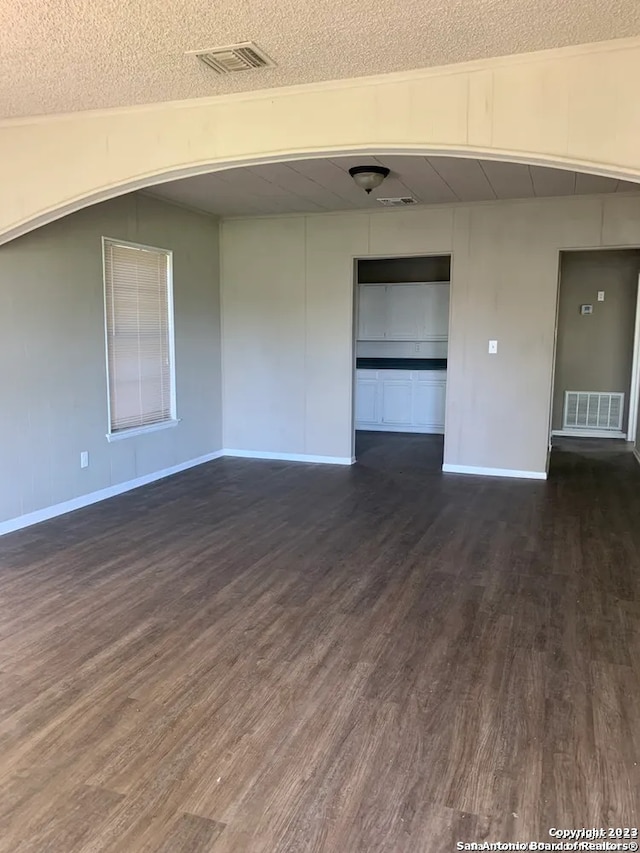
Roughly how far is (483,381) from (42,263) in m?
3.93

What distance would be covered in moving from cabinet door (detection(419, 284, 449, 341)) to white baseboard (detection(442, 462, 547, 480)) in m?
2.71

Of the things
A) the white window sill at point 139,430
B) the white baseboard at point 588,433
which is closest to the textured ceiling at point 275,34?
the white window sill at point 139,430

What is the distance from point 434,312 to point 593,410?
247cm

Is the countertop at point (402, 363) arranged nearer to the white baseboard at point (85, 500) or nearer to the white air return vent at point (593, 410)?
the white air return vent at point (593, 410)

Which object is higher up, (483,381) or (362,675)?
(483,381)

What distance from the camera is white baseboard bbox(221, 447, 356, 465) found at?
6.59 meters

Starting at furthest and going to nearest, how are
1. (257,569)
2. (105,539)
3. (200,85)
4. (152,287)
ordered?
(152,287) < (105,539) < (257,569) < (200,85)

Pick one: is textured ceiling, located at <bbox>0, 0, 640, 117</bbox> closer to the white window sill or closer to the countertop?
the white window sill

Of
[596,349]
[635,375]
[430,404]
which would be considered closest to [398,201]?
[430,404]

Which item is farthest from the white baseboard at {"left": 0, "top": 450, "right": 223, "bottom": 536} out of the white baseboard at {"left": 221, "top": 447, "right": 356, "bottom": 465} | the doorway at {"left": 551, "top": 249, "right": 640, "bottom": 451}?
the doorway at {"left": 551, "top": 249, "right": 640, "bottom": 451}

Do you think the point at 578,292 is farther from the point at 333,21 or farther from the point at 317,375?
the point at 333,21

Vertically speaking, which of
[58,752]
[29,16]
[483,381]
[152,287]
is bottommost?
[58,752]

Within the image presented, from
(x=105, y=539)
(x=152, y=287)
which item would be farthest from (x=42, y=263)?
(x=105, y=539)

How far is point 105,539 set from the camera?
13.8ft
